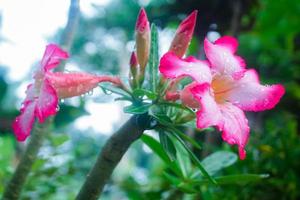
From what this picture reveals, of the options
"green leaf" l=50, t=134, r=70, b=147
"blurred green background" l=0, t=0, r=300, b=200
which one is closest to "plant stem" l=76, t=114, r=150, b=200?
"blurred green background" l=0, t=0, r=300, b=200

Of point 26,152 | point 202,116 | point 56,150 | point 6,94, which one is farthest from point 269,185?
point 6,94

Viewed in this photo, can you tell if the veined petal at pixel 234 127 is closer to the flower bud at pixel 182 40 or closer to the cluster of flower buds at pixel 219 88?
the cluster of flower buds at pixel 219 88

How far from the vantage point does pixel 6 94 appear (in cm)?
206

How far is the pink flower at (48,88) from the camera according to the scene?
0.51 m

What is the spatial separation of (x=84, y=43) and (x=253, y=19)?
94 cm

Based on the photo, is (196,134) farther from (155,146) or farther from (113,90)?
(113,90)

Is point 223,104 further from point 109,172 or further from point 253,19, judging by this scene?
point 253,19

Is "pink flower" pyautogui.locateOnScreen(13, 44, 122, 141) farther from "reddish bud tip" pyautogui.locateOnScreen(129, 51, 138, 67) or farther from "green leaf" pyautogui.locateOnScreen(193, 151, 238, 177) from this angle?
"green leaf" pyautogui.locateOnScreen(193, 151, 238, 177)

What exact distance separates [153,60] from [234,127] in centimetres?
18

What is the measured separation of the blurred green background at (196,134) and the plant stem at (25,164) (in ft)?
0.91

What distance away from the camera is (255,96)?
1.87 ft

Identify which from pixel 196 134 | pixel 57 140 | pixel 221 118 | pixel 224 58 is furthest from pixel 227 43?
pixel 196 134

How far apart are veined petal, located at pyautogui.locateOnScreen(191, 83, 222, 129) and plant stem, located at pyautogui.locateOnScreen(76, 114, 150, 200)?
0.28 ft

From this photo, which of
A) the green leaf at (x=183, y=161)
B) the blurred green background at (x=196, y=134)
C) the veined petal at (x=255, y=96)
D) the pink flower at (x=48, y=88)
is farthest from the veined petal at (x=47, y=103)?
the blurred green background at (x=196, y=134)
